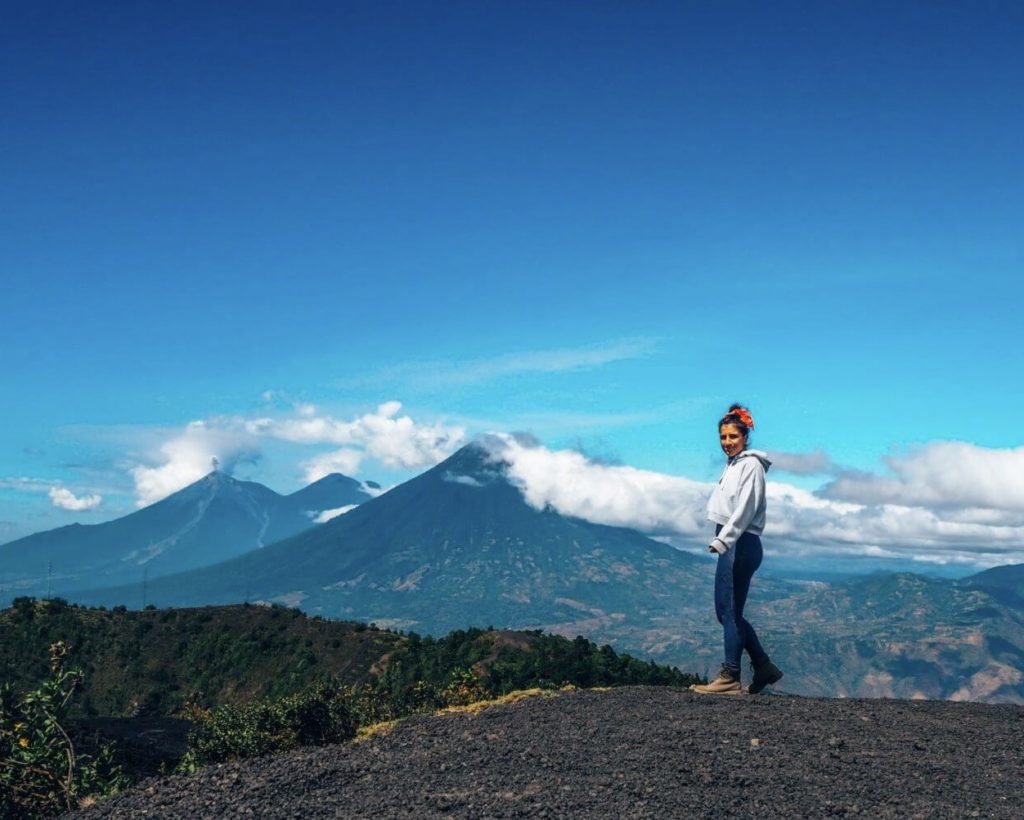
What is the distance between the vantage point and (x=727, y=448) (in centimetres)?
1548

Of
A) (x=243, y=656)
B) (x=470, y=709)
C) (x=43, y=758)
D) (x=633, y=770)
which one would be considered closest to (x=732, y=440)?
(x=470, y=709)

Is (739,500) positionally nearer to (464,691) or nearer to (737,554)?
(737,554)

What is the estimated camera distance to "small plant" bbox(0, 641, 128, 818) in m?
11.9

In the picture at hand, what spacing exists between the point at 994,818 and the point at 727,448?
702 cm

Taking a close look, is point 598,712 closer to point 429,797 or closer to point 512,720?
point 512,720

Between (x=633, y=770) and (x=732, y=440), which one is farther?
(x=732, y=440)

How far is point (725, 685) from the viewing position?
48.5ft

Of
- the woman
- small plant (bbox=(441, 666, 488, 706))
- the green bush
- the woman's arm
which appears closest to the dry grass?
the green bush

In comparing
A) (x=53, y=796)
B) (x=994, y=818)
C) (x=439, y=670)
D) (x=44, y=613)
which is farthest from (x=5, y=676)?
(x=994, y=818)

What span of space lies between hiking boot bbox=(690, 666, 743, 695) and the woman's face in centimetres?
334

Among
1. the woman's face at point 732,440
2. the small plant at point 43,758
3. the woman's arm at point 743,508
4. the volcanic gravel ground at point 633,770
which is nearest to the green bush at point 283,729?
the small plant at point 43,758

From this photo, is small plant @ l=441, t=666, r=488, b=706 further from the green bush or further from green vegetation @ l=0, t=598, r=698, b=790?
green vegetation @ l=0, t=598, r=698, b=790

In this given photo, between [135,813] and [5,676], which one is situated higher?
[135,813]

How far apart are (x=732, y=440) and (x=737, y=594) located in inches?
94.8
